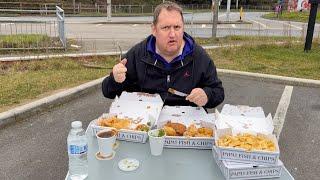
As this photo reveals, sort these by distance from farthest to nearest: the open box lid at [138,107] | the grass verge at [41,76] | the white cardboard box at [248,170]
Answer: the grass verge at [41,76] → the open box lid at [138,107] → the white cardboard box at [248,170]

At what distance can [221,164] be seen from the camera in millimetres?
2145

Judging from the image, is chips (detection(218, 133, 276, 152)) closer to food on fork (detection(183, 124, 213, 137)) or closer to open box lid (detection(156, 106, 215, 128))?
food on fork (detection(183, 124, 213, 137))

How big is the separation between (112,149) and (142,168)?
9.5 inches

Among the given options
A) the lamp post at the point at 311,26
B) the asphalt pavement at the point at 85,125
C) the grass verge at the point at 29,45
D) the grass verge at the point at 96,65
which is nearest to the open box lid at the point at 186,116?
the asphalt pavement at the point at 85,125

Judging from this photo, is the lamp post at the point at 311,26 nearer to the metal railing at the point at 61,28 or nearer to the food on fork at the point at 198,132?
the metal railing at the point at 61,28

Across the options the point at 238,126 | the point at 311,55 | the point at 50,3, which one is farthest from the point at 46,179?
the point at 50,3

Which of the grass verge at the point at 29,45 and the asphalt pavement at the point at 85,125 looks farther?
the grass verge at the point at 29,45

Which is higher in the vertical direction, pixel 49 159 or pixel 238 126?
pixel 238 126

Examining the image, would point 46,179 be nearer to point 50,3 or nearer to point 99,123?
point 99,123

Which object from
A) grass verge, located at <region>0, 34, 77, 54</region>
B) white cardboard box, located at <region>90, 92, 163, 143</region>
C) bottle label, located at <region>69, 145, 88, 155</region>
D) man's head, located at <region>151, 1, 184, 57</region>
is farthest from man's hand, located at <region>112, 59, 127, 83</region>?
grass verge, located at <region>0, 34, 77, 54</region>

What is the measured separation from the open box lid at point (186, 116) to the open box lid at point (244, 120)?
88mm

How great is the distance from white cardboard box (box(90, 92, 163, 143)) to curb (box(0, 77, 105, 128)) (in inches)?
99.9

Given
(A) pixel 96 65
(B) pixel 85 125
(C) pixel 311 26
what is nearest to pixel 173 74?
(B) pixel 85 125

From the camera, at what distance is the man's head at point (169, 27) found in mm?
2760
